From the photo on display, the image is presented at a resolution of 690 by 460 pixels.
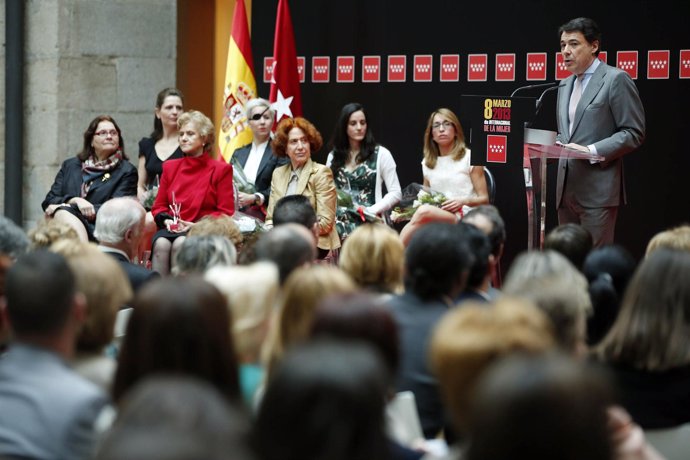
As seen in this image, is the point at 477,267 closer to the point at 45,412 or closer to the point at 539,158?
the point at 45,412

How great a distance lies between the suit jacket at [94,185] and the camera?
7023mm

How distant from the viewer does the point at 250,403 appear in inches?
106

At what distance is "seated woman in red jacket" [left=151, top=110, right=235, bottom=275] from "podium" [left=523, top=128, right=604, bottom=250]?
184 cm

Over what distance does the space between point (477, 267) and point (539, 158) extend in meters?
2.63

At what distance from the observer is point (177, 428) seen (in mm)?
1274

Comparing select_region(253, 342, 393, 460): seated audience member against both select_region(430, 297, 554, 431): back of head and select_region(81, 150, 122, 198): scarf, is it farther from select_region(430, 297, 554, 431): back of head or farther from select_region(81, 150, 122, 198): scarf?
A: select_region(81, 150, 122, 198): scarf

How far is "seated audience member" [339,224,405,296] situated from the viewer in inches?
146

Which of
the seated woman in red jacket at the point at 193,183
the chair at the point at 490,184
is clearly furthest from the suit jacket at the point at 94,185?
the chair at the point at 490,184

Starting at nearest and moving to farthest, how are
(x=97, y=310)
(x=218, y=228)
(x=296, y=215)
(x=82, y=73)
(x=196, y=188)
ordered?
(x=97, y=310)
(x=218, y=228)
(x=296, y=215)
(x=196, y=188)
(x=82, y=73)

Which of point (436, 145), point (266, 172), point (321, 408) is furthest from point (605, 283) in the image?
point (266, 172)

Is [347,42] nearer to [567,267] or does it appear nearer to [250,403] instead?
[567,267]

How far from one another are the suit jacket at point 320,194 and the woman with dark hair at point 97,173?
98cm

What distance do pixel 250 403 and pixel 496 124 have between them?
3718 millimetres

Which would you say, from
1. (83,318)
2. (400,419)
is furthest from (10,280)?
(400,419)
